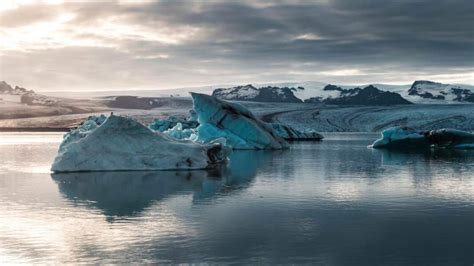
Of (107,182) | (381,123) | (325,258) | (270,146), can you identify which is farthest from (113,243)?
(381,123)

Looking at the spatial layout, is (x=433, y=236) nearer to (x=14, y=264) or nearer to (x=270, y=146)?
(x=14, y=264)

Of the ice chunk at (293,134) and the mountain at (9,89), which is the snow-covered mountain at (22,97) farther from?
the ice chunk at (293,134)

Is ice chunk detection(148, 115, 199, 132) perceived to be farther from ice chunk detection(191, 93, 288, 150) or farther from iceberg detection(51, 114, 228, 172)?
iceberg detection(51, 114, 228, 172)

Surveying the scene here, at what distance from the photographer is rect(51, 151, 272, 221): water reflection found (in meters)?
13.9

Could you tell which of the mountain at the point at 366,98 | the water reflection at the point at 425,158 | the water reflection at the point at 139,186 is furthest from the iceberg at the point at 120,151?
the mountain at the point at 366,98

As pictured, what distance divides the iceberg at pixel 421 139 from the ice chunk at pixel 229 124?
790 cm

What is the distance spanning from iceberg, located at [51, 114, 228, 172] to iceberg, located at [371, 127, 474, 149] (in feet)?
70.9

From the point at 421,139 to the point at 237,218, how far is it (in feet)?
100

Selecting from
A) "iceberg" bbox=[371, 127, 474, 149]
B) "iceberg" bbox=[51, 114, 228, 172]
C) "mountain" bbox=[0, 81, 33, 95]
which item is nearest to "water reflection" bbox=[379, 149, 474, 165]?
"iceberg" bbox=[371, 127, 474, 149]


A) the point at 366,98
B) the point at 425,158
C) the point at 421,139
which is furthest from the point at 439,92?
the point at 425,158

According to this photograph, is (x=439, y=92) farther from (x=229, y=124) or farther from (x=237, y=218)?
(x=237, y=218)

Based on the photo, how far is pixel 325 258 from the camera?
8516 mm

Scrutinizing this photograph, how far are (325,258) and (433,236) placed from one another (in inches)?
102

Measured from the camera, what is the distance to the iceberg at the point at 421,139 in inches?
1548
